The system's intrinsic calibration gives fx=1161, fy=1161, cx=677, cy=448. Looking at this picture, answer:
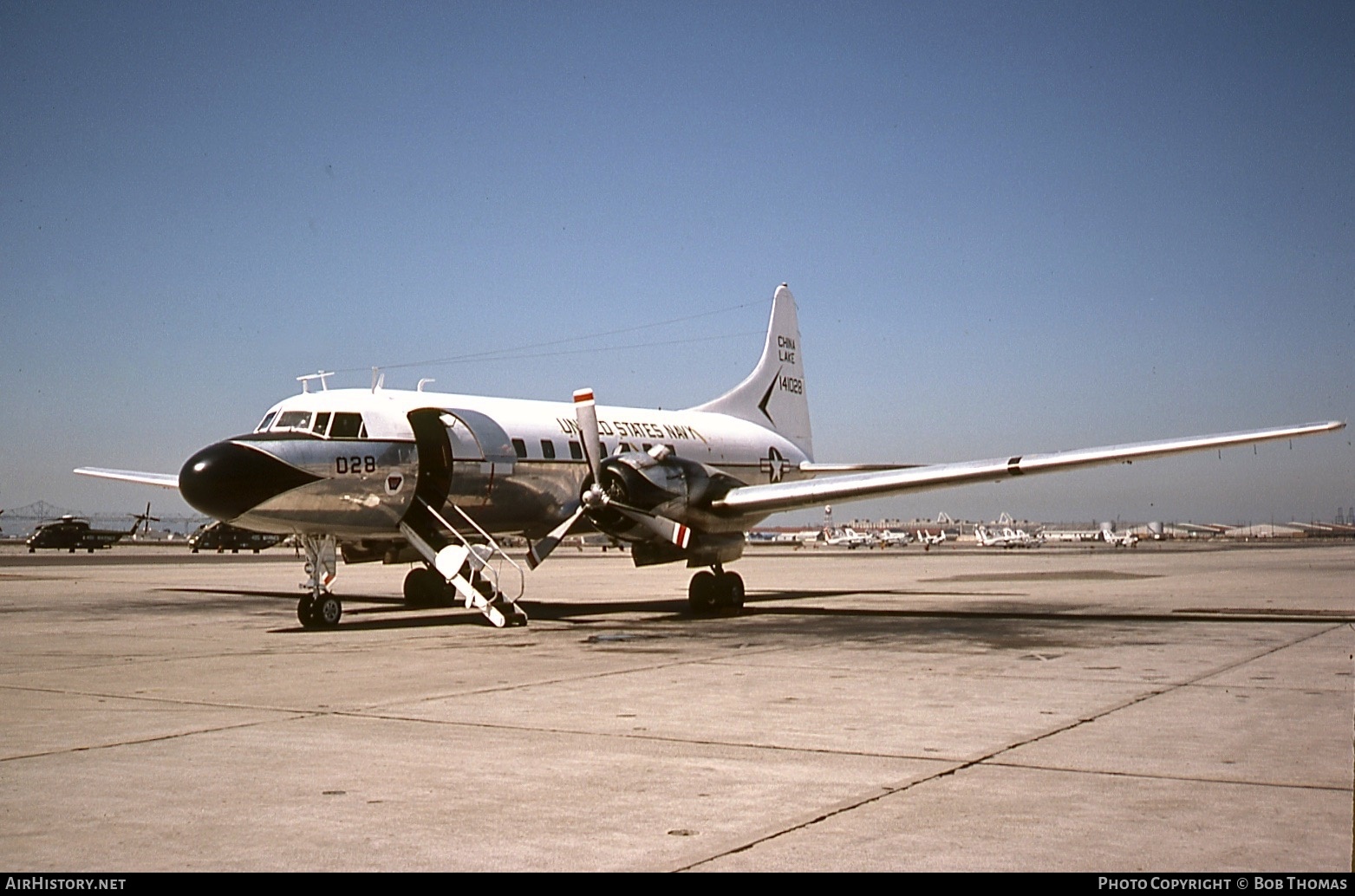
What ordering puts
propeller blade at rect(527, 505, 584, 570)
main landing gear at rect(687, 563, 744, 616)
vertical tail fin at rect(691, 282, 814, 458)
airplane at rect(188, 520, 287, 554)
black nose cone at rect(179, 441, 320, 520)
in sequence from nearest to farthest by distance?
black nose cone at rect(179, 441, 320, 520) → propeller blade at rect(527, 505, 584, 570) → main landing gear at rect(687, 563, 744, 616) → vertical tail fin at rect(691, 282, 814, 458) → airplane at rect(188, 520, 287, 554)

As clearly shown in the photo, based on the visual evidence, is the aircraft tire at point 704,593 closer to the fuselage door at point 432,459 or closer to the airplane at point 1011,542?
the fuselage door at point 432,459

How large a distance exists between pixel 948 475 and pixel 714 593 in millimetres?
4701

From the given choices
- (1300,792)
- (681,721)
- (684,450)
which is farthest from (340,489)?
(1300,792)

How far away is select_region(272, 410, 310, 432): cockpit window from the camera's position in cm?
1820

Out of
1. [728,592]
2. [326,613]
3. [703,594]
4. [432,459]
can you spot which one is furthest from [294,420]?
[728,592]

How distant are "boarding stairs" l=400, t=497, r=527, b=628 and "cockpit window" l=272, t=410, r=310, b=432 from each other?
7.35ft

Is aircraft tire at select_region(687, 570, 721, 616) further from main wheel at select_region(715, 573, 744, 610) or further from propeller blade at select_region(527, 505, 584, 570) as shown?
propeller blade at select_region(527, 505, 584, 570)

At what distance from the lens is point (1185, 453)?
1866 centimetres

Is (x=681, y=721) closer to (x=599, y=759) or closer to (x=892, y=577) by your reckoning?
(x=599, y=759)

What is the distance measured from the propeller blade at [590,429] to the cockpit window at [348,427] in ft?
12.4

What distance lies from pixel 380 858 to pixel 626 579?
30.0 m

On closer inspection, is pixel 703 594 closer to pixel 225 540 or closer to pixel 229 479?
pixel 229 479

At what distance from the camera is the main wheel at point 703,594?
68.8 ft

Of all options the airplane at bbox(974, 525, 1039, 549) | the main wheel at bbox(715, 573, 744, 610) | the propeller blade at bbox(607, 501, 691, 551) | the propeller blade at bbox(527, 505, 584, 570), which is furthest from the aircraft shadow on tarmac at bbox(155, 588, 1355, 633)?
the airplane at bbox(974, 525, 1039, 549)
